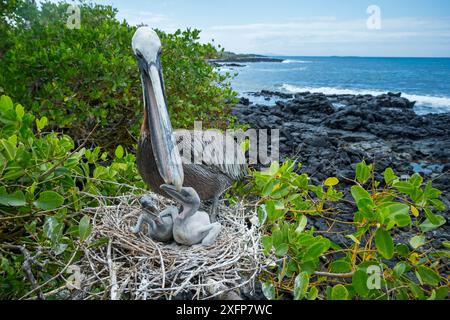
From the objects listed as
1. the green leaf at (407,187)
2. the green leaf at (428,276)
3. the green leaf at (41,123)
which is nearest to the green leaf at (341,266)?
the green leaf at (428,276)

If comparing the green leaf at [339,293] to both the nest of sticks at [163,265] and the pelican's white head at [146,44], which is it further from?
the pelican's white head at [146,44]

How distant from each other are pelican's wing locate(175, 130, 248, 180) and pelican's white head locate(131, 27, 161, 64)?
43cm

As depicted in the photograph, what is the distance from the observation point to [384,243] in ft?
4.27

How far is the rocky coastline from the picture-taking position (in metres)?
6.25

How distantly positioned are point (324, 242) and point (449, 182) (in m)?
5.88

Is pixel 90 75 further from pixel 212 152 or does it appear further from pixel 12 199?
pixel 12 199

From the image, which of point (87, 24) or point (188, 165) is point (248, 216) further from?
point (87, 24)

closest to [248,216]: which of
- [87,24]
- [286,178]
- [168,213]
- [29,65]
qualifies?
[286,178]

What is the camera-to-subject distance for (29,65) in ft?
8.86

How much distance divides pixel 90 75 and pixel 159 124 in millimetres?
1613

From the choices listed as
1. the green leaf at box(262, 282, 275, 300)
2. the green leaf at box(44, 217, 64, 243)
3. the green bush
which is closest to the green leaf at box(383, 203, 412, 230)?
the green leaf at box(262, 282, 275, 300)

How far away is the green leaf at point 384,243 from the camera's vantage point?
130 centimetres

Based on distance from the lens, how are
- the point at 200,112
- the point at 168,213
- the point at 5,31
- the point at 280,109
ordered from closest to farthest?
the point at 168,213 → the point at 5,31 → the point at 200,112 → the point at 280,109
